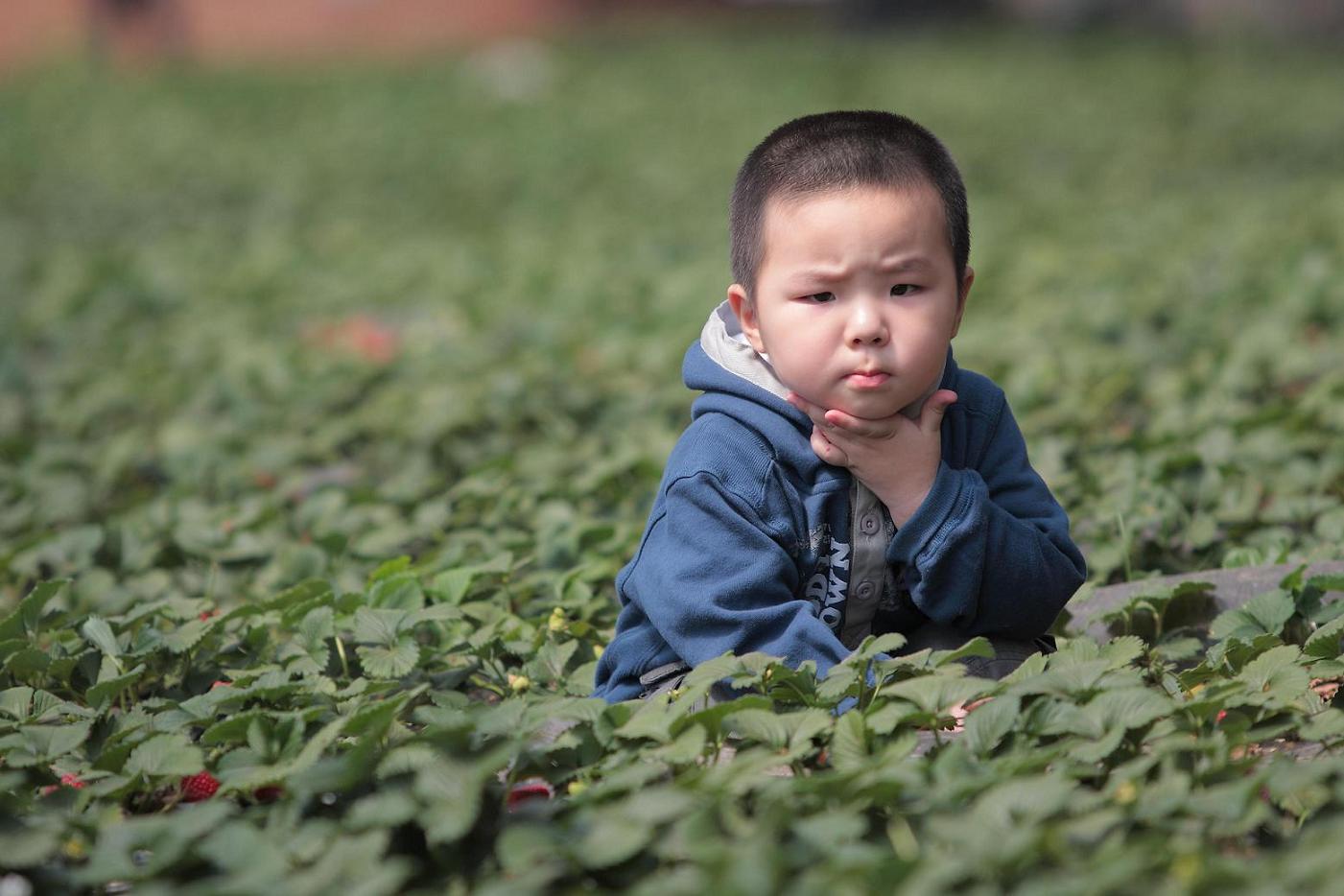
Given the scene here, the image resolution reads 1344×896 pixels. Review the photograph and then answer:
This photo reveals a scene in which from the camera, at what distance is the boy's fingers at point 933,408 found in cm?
232

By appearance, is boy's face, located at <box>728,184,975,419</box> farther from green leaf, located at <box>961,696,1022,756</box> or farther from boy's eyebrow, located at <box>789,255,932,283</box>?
green leaf, located at <box>961,696,1022,756</box>

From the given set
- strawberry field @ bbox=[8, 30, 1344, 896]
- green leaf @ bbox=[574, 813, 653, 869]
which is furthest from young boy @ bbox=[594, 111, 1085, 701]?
green leaf @ bbox=[574, 813, 653, 869]

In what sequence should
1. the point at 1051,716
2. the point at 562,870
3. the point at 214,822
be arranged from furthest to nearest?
the point at 1051,716, the point at 214,822, the point at 562,870

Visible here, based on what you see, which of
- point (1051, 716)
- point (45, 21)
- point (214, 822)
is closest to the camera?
point (214, 822)

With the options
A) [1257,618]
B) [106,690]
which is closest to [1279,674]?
[1257,618]

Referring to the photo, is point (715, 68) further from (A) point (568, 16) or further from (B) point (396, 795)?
(B) point (396, 795)

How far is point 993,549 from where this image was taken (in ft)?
7.58

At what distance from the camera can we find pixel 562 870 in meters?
1.75

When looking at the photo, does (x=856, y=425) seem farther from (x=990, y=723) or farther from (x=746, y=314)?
(x=990, y=723)

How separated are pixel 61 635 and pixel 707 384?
1216 millimetres

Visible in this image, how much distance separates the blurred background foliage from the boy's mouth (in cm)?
94

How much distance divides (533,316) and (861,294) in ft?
12.1

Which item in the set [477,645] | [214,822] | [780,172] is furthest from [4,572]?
[780,172]

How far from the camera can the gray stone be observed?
2766 millimetres
